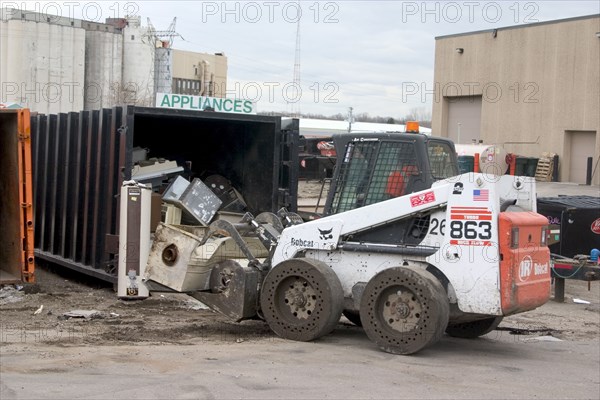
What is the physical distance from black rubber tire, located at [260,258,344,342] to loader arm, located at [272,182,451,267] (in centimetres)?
25

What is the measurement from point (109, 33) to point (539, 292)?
64761 millimetres

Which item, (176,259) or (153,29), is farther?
(153,29)

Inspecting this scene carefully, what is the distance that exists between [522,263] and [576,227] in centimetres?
595

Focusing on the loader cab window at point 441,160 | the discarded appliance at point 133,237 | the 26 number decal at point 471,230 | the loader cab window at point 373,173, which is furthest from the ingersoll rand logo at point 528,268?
the discarded appliance at point 133,237

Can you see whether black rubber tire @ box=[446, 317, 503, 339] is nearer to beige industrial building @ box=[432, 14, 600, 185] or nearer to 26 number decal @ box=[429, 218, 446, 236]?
26 number decal @ box=[429, 218, 446, 236]

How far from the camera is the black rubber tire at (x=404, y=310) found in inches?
293

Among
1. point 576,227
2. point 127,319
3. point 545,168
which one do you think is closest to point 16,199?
point 127,319

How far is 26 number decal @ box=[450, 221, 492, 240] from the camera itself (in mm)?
7449

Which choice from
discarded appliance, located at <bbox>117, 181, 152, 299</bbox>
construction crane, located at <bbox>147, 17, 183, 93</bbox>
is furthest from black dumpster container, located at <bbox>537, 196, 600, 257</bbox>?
construction crane, located at <bbox>147, 17, 183, 93</bbox>

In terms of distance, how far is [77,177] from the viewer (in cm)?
1183

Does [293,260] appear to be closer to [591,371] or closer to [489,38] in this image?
[591,371]

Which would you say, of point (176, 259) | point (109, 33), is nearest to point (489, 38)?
point (176, 259)

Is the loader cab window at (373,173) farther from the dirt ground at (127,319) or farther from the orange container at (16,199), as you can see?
the orange container at (16,199)

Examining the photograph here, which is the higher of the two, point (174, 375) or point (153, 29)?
point (153, 29)
